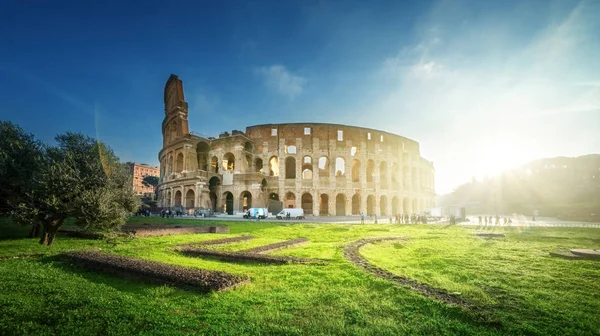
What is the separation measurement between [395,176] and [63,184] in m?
43.7

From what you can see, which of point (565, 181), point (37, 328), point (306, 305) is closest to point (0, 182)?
point (37, 328)

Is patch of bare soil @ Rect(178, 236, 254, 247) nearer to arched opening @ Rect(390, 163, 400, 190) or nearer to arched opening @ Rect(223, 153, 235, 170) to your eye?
arched opening @ Rect(223, 153, 235, 170)

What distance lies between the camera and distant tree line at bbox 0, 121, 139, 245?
9.41 metres

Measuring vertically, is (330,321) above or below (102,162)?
below

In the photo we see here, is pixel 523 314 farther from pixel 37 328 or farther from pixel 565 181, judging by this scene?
pixel 565 181

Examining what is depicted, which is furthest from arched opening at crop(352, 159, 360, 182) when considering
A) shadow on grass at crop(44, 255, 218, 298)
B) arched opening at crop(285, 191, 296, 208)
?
shadow on grass at crop(44, 255, 218, 298)

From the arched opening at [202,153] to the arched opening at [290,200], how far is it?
13183 mm

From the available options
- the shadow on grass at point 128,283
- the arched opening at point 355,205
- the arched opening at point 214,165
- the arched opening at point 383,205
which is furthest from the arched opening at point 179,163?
the shadow on grass at point 128,283

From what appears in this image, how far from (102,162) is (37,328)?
9082mm

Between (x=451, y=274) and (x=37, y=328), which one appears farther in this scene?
(x=451, y=274)

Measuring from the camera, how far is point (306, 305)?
173 inches

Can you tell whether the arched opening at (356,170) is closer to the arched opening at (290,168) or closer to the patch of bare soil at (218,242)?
the arched opening at (290,168)

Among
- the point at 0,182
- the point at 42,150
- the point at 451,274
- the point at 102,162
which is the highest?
the point at 42,150

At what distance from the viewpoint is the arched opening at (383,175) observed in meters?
42.3
